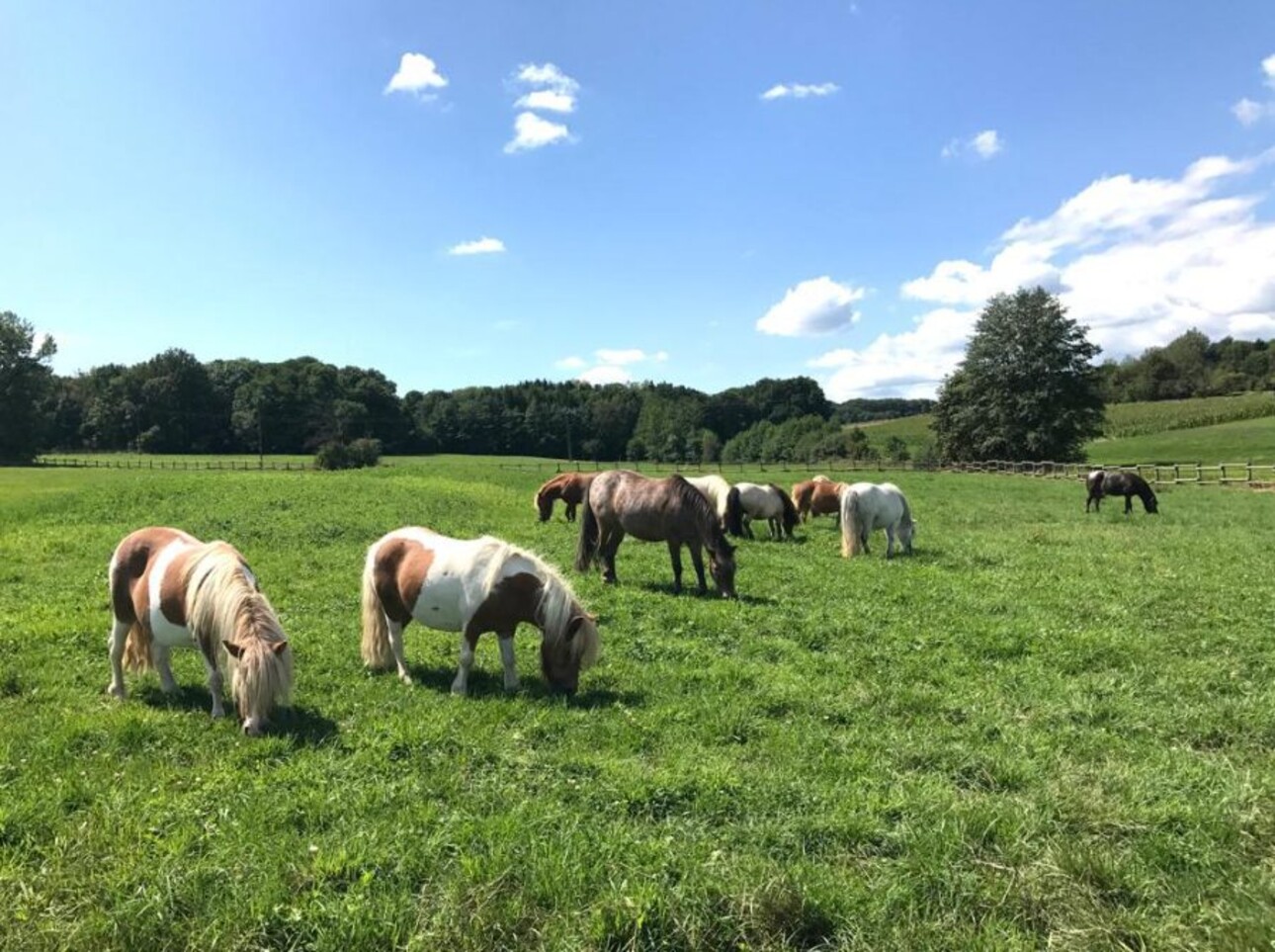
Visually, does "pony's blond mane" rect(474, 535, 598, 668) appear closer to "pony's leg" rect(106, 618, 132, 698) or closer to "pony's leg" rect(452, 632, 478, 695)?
"pony's leg" rect(452, 632, 478, 695)

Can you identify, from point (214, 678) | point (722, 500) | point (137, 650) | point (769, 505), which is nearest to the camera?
point (214, 678)

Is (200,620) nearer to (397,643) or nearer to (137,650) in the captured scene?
(137,650)

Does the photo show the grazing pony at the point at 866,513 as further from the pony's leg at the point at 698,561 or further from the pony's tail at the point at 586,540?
the pony's tail at the point at 586,540

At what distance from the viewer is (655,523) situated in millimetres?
12906

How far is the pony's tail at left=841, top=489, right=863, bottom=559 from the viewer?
1650 cm

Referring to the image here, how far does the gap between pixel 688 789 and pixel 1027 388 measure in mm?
64558

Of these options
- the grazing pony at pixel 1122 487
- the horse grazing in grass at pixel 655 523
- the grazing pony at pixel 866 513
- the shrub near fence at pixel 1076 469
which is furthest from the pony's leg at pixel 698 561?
the shrub near fence at pixel 1076 469

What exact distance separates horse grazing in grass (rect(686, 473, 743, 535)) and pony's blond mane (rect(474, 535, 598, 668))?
390 inches

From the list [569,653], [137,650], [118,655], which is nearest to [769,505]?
[569,653]

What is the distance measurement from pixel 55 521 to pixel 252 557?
32.7 feet

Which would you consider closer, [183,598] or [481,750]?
[481,750]

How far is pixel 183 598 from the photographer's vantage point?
6.73 m

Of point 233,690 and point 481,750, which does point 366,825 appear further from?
point 233,690

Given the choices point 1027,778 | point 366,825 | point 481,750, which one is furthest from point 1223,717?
point 366,825
